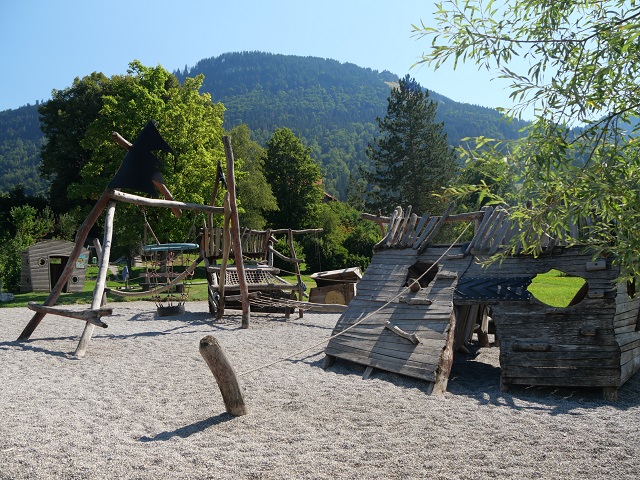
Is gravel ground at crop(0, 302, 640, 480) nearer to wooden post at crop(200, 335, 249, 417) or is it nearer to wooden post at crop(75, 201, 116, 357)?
wooden post at crop(200, 335, 249, 417)

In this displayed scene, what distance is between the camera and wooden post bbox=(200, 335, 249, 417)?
624 cm

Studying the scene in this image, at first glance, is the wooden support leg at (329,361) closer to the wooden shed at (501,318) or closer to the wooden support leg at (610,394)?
the wooden shed at (501,318)

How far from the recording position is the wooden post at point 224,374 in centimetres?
624

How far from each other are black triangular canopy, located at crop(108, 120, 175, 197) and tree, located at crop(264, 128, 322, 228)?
32.1 metres

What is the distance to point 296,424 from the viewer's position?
604cm

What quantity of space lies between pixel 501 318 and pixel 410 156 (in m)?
36.3

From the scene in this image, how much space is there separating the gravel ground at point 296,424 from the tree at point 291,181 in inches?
1396

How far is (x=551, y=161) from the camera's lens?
429 centimetres

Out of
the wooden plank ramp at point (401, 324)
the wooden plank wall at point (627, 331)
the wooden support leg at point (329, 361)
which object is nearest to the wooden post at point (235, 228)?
the wooden plank ramp at point (401, 324)

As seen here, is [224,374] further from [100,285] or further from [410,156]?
[410,156]

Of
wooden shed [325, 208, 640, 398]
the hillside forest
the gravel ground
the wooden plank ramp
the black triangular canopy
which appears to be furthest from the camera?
the hillside forest

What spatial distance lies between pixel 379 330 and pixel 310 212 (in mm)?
36263

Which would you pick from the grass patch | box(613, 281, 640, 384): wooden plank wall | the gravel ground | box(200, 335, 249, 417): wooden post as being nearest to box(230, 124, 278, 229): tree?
the grass patch

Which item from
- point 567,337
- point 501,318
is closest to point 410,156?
point 501,318
